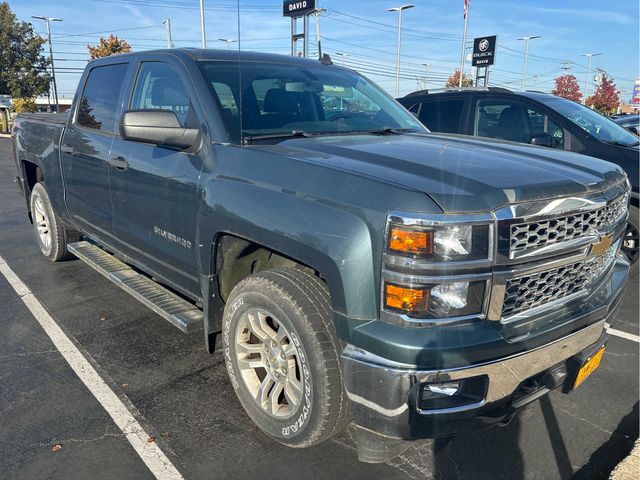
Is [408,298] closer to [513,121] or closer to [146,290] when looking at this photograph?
[146,290]

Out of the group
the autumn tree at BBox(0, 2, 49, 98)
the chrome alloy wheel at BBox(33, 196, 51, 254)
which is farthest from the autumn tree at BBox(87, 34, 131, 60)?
the chrome alloy wheel at BBox(33, 196, 51, 254)

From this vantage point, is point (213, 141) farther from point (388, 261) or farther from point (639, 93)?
point (639, 93)

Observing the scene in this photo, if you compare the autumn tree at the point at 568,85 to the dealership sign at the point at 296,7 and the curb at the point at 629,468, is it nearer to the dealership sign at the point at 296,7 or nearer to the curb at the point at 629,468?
the dealership sign at the point at 296,7

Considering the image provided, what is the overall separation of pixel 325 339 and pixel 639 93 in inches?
2179

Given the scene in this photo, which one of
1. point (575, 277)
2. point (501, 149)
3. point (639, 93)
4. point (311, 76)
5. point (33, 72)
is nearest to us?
point (575, 277)

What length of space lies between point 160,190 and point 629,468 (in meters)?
2.91

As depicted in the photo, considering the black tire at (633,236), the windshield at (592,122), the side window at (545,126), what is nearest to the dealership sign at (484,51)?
the windshield at (592,122)

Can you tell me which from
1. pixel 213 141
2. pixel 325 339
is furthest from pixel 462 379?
pixel 213 141

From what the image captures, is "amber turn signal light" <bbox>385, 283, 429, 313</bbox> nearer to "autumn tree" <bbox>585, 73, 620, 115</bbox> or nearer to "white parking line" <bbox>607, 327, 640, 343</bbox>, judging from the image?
"white parking line" <bbox>607, 327, 640, 343</bbox>

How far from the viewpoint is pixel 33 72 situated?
3878 cm

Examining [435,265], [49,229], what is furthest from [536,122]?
[49,229]

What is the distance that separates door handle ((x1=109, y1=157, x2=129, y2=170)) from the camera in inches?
143

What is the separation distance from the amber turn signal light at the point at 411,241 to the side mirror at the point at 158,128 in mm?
1488

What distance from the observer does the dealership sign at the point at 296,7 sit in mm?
18391
